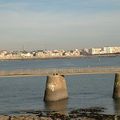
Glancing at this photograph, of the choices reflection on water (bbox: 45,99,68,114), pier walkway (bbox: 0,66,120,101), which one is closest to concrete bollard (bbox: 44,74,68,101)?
pier walkway (bbox: 0,66,120,101)

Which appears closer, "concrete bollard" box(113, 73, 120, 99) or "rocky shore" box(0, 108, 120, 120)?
"rocky shore" box(0, 108, 120, 120)

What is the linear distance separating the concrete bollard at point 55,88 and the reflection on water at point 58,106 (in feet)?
1.75

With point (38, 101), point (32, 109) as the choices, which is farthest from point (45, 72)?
point (32, 109)

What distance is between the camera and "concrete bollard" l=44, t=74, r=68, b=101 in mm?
55125

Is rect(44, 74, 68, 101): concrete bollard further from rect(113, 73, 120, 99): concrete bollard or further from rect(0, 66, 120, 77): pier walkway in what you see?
rect(113, 73, 120, 99): concrete bollard

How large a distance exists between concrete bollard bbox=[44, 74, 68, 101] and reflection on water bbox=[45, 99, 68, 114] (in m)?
0.53

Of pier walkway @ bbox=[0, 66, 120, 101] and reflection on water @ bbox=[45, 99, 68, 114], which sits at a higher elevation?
pier walkway @ bbox=[0, 66, 120, 101]

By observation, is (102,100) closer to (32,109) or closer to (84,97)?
(84,97)

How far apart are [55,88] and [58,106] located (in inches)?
100

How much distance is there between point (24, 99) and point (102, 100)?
10.6m

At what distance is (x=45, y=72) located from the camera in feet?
193

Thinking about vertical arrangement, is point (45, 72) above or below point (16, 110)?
above

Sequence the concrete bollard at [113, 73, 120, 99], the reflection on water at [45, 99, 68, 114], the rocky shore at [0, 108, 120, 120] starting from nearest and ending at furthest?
the rocky shore at [0, 108, 120, 120] → the reflection on water at [45, 99, 68, 114] → the concrete bollard at [113, 73, 120, 99]

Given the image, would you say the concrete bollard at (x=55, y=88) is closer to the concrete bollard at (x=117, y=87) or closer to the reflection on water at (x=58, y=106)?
the reflection on water at (x=58, y=106)
